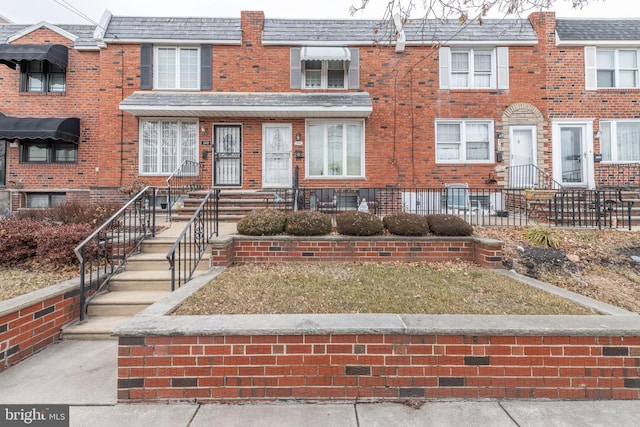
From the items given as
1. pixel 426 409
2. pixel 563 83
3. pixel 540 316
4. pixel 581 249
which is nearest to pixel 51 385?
pixel 426 409

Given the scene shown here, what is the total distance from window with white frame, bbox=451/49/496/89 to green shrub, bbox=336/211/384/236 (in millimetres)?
8556

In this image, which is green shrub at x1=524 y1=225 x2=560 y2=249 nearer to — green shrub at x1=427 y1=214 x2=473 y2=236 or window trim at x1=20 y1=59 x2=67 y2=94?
green shrub at x1=427 y1=214 x2=473 y2=236

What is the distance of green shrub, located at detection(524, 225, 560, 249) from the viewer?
5930 mm

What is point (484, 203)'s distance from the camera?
37.1 ft

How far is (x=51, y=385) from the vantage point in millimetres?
2936

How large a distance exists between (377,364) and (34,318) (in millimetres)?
3808

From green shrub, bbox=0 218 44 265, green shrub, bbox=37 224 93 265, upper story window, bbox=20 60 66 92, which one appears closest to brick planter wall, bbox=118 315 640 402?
green shrub, bbox=37 224 93 265

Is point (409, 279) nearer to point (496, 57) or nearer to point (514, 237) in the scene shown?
point (514, 237)

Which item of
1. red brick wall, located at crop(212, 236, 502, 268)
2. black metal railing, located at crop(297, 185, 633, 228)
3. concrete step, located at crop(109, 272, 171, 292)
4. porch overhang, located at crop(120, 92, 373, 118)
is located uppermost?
porch overhang, located at crop(120, 92, 373, 118)

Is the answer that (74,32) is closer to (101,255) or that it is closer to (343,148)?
(343,148)

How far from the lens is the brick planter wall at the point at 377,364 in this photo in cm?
263

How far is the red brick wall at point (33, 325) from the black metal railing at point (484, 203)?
5.57 metres

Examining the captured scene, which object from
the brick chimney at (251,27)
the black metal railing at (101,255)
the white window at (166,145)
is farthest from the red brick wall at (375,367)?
the brick chimney at (251,27)

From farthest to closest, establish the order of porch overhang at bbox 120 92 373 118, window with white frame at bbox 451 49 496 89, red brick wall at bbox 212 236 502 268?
window with white frame at bbox 451 49 496 89, porch overhang at bbox 120 92 373 118, red brick wall at bbox 212 236 502 268
